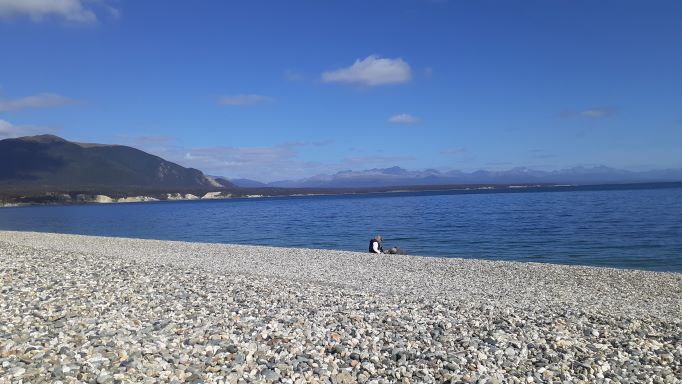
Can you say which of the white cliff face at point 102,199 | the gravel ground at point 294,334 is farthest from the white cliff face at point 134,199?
the gravel ground at point 294,334

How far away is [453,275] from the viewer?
19.9 m

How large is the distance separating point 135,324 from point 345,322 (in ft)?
12.2

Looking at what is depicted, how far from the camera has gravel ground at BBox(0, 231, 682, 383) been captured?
6.71 metres

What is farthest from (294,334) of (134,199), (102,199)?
(134,199)

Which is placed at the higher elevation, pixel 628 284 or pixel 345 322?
pixel 345 322

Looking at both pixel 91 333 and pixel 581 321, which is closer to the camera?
pixel 91 333

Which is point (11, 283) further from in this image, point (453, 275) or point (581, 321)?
point (453, 275)

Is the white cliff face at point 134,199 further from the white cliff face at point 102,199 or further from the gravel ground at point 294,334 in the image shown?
the gravel ground at point 294,334

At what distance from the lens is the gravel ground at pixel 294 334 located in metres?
6.71

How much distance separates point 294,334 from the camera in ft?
27.4

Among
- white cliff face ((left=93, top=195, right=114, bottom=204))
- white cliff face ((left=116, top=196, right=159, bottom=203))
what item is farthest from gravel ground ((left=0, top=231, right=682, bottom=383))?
white cliff face ((left=116, top=196, right=159, bottom=203))

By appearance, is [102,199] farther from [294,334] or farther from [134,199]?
[294,334]

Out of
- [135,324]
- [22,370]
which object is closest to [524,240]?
[135,324]

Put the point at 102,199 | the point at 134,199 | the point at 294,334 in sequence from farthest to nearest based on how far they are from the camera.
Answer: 1. the point at 134,199
2. the point at 102,199
3. the point at 294,334
